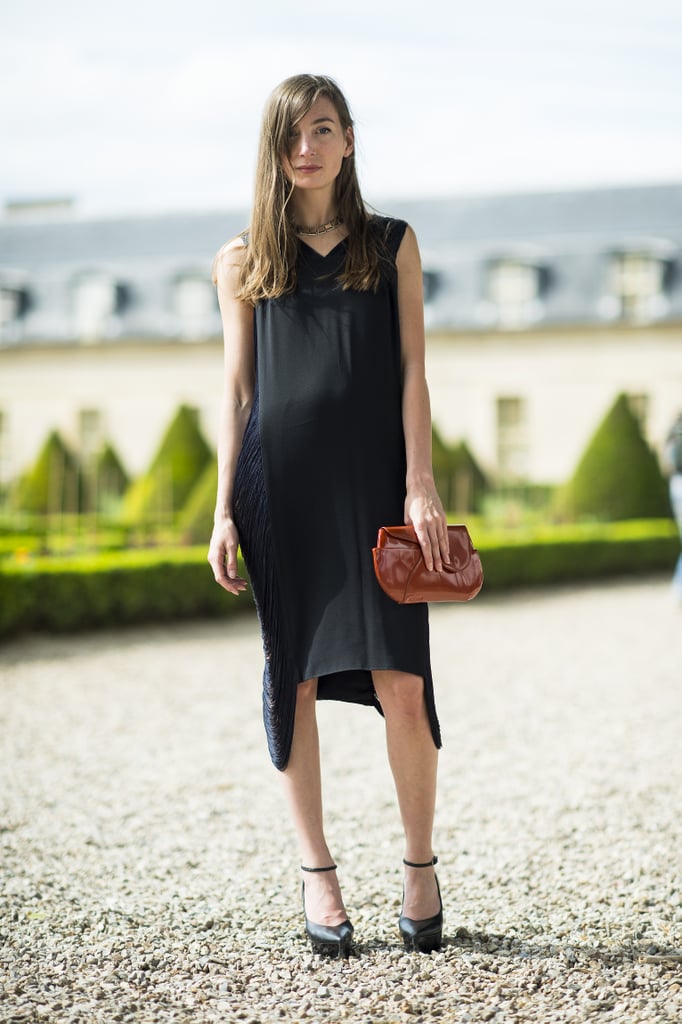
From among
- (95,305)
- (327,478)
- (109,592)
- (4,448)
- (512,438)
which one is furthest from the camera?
(4,448)

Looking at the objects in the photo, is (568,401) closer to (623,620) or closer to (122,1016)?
(623,620)

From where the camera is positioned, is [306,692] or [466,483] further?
[466,483]

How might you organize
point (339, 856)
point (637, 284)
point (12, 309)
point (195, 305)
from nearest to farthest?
point (339, 856) → point (637, 284) → point (195, 305) → point (12, 309)

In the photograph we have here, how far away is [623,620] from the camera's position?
9.10 meters

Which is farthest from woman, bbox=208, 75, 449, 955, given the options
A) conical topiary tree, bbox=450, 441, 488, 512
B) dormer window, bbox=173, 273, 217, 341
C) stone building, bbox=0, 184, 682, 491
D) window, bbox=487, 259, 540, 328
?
dormer window, bbox=173, 273, 217, 341

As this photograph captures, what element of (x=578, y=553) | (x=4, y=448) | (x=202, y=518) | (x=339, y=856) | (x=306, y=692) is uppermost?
(x=4, y=448)

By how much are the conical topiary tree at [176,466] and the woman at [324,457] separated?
14.2m

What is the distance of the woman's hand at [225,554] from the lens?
7.70 ft

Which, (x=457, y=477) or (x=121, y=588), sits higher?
(x=457, y=477)

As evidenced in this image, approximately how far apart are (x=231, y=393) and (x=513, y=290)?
22286 millimetres

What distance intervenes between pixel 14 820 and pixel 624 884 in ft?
6.18

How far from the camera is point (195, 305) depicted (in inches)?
997

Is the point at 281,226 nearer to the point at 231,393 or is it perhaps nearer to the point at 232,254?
the point at 232,254

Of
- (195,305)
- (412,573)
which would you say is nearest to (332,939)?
(412,573)
